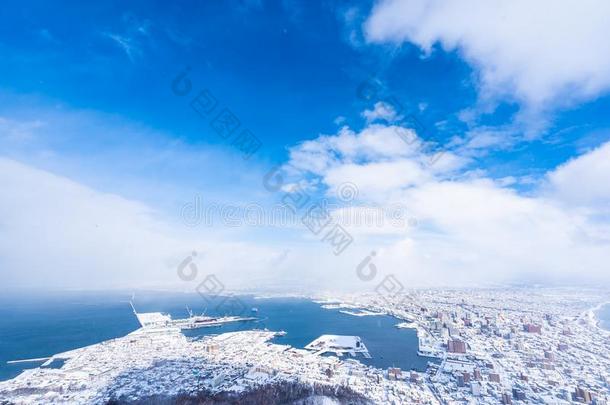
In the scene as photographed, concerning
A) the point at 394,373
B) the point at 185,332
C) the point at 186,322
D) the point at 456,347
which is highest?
the point at 456,347

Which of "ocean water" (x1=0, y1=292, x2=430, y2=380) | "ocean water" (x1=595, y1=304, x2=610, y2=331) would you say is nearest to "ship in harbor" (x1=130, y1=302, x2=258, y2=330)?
"ocean water" (x1=0, y1=292, x2=430, y2=380)

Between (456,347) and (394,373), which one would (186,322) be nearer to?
(394,373)

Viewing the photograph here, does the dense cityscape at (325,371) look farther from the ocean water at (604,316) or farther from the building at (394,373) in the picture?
the ocean water at (604,316)

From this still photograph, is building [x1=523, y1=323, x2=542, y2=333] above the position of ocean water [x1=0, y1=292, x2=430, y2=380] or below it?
above

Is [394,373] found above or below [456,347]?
below

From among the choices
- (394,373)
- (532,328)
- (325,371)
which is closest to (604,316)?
(532,328)

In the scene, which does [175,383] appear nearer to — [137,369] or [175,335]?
[137,369]

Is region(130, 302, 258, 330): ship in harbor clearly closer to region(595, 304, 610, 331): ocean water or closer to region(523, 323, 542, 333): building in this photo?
region(523, 323, 542, 333): building

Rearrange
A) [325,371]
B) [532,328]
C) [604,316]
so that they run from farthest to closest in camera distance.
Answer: [604,316] → [532,328] → [325,371]

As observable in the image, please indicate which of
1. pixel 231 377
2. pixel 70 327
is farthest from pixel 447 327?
pixel 70 327
